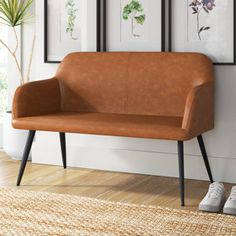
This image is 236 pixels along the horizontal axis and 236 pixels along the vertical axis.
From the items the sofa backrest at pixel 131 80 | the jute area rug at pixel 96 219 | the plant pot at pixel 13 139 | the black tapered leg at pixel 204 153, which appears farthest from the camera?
the plant pot at pixel 13 139

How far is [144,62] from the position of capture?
12.3 ft

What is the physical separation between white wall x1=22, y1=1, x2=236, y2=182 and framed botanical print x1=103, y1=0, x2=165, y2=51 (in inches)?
18.5

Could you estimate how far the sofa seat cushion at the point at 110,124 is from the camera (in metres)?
3.21

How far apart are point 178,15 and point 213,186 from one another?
1170 millimetres

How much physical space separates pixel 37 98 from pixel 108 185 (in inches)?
28.4

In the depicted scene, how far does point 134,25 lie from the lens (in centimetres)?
393

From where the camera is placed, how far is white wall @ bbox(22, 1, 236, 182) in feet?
12.2

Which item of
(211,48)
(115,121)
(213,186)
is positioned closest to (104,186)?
(115,121)

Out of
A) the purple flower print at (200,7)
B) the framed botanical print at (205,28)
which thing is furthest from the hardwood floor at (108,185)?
the purple flower print at (200,7)

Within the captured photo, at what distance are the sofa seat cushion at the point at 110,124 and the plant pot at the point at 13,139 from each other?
0.67 m

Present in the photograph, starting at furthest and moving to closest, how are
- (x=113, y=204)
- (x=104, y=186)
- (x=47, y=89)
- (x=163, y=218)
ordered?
1. (x=47, y=89)
2. (x=104, y=186)
3. (x=113, y=204)
4. (x=163, y=218)

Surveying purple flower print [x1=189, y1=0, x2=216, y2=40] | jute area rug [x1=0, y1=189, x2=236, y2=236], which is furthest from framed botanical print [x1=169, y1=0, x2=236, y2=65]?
jute area rug [x1=0, y1=189, x2=236, y2=236]

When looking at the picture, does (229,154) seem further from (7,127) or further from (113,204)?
(7,127)

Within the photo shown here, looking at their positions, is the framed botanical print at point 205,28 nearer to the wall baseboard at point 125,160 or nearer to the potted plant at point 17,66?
the wall baseboard at point 125,160
